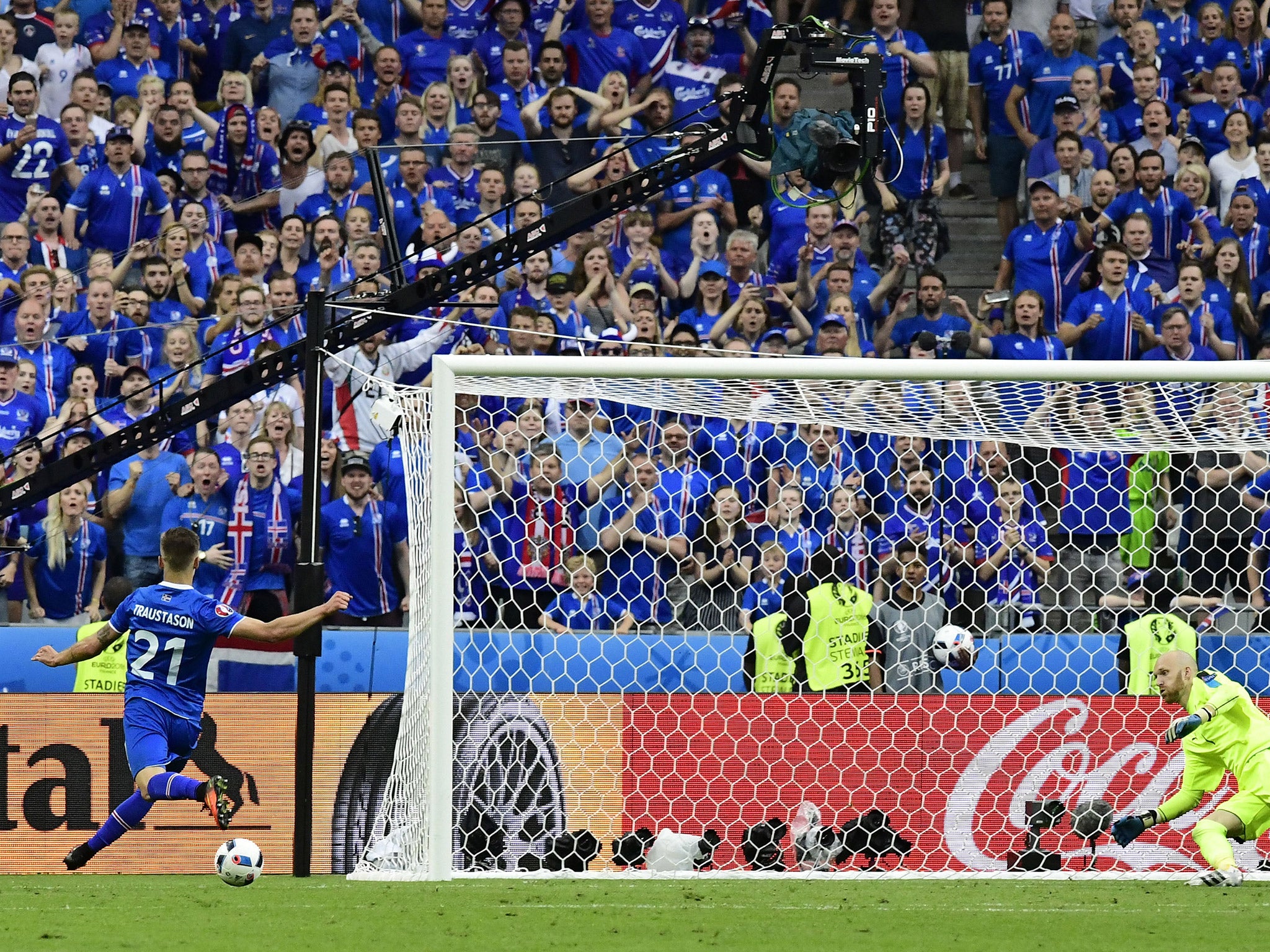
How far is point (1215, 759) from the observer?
28.0 feet

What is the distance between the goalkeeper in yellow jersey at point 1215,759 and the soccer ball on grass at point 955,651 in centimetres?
140

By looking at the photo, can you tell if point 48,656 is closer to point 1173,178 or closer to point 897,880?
point 897,880

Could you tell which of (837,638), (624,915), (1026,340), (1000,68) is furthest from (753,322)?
(624,915)

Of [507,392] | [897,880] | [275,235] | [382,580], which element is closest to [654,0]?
Answer: [275,235]

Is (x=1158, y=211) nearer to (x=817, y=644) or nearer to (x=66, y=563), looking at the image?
(x=817, y=644)

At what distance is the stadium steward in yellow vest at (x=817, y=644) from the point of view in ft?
32.0

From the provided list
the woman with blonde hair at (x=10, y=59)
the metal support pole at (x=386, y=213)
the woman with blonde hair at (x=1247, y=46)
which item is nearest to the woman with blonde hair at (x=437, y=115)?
the metal support pole at (x=386, y=213)

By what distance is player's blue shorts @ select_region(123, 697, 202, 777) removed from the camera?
788 cm

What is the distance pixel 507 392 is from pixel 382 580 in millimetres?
2891

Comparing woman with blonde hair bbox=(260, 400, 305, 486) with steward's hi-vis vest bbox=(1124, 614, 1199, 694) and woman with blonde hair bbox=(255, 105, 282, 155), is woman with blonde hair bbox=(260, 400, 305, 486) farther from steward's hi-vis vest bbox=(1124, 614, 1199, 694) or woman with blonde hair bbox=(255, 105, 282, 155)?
steward's hi-vis vest bbox=(1124, 614, 1199, 694)

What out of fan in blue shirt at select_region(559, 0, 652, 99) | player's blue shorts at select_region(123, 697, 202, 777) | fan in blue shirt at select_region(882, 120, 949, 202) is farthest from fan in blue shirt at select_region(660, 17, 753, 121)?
player's blue shorts at select_region(123, 697, 202, 777)

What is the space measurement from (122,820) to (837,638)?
3.91 m

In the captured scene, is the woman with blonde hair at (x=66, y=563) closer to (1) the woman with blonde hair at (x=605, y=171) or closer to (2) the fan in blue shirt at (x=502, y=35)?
(1) the woman with blonde hair at (x=605, y=171)

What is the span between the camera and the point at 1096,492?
1082 cm
